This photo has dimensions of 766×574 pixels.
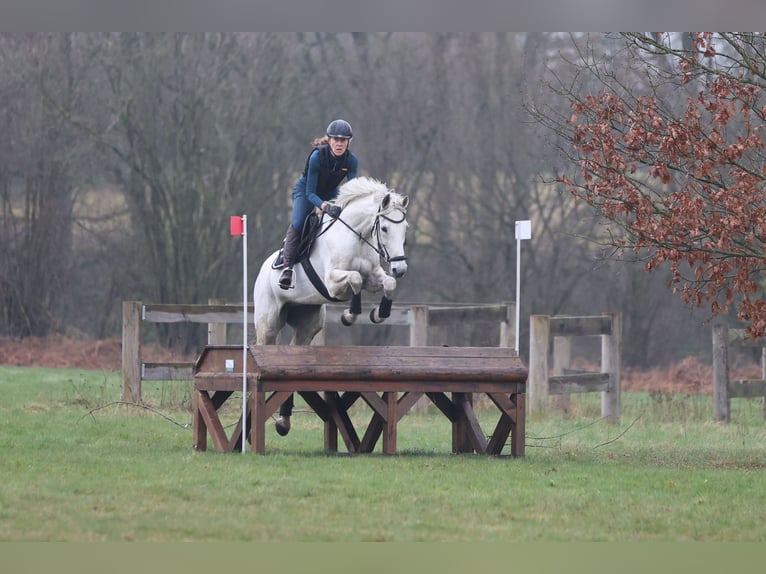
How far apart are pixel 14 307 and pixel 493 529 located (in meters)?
21.7

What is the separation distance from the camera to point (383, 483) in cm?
906

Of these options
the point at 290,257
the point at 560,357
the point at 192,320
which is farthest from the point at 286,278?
the point at 560,357

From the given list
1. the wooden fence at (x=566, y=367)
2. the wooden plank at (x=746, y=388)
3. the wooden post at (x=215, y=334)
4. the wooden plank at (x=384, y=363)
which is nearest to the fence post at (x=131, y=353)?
the wooden post at (x=215, y=334)

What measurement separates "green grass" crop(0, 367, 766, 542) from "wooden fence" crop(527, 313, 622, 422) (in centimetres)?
162

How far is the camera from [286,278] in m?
11.6

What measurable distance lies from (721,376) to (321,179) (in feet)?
22.4

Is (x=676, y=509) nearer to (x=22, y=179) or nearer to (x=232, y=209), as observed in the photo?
(x=232, y=209)

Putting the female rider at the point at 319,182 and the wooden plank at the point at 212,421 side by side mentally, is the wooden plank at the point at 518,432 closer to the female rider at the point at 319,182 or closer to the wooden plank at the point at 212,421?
the female rider at the point at 319,182

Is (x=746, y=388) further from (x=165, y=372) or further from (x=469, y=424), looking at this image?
(x=165, y=372)

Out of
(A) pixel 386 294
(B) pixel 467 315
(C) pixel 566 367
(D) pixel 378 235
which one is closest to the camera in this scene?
(D) pixel 378 235

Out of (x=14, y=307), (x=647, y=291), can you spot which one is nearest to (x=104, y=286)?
(x=14, y=307)

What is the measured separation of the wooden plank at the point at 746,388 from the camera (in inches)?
635

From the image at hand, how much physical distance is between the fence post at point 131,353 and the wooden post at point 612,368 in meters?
5.91

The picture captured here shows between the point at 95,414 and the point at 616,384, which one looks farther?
the point at 616,384
